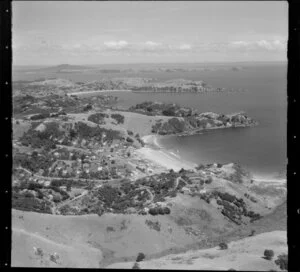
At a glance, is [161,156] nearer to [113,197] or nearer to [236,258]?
[113,197]

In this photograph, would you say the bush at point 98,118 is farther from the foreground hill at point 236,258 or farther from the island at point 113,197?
the foreground hill at point 236,258

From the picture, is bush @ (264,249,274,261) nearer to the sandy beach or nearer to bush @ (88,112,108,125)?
the sandy beach

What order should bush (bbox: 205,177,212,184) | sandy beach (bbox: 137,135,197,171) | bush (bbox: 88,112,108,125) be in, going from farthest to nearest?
bush (bbox: 88,112,108,125)
sandy beach (bbox: 137,135,197,171)
bush (bbox: 205,177,212,184)

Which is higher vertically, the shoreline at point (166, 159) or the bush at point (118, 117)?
the bush at point (118, 117)

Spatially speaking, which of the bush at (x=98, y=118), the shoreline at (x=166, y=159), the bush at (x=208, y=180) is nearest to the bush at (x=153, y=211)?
the bush at (x=208, y=180)

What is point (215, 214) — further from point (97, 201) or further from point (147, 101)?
point (147, 101)

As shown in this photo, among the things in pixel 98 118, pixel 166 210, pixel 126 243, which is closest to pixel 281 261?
pixel 126 243

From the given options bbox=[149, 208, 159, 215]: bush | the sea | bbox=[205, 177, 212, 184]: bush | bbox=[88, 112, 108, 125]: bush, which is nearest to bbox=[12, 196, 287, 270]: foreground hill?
bbox=[149, 208, 159, 215]: bush
